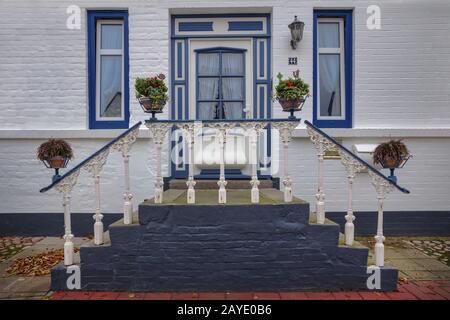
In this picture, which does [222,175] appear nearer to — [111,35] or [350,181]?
[350,181]

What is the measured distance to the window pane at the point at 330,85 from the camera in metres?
6.11

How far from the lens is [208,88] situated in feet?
19.9

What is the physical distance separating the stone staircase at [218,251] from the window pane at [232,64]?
3.06 meters

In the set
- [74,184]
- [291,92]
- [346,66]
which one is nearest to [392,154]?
[291,92]

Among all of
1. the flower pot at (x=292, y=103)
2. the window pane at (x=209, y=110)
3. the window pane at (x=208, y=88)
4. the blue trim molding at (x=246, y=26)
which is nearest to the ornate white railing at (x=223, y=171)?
the flower pot at (x=292, y=103)

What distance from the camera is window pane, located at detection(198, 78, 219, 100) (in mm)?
6039

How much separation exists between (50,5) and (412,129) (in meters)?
7.01

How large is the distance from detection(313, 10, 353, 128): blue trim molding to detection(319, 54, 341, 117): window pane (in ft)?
0.48

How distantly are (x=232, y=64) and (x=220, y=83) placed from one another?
427 mm

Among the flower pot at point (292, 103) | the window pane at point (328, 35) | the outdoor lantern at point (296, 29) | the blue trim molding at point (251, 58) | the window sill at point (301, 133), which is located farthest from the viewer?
the window pane at point (328, 35)

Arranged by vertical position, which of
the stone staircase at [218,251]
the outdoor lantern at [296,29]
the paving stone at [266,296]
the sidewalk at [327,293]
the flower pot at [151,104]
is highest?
the outdoor lantern at [296,29]

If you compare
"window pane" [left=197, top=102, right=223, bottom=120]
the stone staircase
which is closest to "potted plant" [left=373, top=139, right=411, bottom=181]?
the stone staircase

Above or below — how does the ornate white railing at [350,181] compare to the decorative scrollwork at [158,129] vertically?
below

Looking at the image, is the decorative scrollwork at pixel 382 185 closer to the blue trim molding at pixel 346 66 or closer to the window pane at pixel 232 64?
the blue trim molding at pixel 346 66
